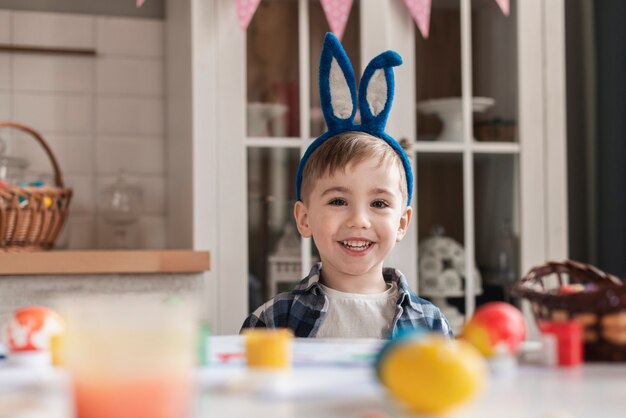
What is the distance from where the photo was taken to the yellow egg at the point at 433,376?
1.52 feet

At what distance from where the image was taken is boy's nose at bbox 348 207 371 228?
4.42 feet

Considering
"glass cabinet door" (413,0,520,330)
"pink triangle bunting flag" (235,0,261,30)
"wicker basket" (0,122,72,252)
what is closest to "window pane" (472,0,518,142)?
"glass cabinet door" (413,0,520,330)

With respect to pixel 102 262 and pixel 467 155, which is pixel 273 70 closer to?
pixel 467 155

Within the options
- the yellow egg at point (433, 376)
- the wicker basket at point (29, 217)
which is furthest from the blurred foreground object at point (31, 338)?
the wicker basket at point (29, 217)

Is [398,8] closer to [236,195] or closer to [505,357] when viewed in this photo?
[236,195]

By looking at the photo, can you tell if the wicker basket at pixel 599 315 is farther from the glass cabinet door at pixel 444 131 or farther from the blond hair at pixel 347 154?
the glass cabinet door at pixel 444 131

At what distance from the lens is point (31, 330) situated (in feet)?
2.25

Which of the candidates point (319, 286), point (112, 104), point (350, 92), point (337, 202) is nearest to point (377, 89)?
point (350, 92)

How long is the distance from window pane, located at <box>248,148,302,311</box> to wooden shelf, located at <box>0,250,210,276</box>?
0.27 meters

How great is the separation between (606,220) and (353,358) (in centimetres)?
217

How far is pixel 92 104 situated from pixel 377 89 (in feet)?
4.71

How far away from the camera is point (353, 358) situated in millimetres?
669

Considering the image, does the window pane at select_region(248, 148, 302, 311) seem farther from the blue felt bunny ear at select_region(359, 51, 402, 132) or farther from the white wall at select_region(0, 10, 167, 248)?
the blue felt bunny ear at select_region(359, 51, 402, 132)

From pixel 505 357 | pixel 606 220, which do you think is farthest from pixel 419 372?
pixel 606 220
